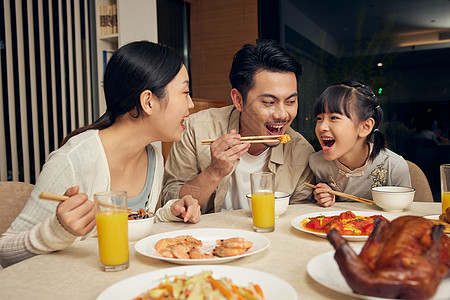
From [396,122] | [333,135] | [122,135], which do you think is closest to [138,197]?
[122,135]

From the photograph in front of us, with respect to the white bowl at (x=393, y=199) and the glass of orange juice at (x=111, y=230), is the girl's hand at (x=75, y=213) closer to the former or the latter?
the glass of orange juice at (x=111, y=230)

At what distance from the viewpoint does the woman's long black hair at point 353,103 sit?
213 cm

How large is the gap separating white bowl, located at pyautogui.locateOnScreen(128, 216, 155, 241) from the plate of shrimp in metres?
0.07

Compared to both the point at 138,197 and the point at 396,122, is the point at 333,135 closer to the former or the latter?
the point at 138,197

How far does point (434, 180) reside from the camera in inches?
167

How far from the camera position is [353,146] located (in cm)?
221

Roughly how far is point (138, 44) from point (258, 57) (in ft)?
2.74

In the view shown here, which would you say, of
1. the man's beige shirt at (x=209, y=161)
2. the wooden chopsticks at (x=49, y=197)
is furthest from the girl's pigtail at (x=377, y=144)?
the wooden chopsticks at (x=49, y=197)

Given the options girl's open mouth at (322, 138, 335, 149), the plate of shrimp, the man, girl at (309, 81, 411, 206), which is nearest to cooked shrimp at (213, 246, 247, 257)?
the plate of shrimp

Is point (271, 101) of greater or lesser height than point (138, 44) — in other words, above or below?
below

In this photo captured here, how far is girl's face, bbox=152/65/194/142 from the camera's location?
1.74 meters

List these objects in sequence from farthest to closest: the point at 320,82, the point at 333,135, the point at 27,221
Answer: the point at 320,82 → the point at 333,135 → the point at 27,221

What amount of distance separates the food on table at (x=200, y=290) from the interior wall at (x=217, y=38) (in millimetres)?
4566

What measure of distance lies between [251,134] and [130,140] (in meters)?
0.90
